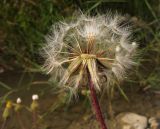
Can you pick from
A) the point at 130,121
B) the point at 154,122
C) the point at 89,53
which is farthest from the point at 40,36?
the point at 89,53

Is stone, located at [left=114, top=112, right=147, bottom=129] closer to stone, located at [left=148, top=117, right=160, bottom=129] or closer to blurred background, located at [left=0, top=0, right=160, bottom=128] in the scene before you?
stone, located at [left=148, top=117, right=160, bottom=129]

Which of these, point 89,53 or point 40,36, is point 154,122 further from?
point 89,53

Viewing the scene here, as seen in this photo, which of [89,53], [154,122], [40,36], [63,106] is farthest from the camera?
[40,36]

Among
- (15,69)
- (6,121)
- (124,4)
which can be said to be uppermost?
(124,4)

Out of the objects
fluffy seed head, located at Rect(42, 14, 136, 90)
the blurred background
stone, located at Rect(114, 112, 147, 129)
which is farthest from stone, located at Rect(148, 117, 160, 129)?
fluffy seed head, located at Rect(42, 14, 136, 90)

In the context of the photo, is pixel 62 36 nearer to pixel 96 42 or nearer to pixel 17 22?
pixel 96 42

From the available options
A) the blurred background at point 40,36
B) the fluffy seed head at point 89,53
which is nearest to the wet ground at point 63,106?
the blurred background at point 40,36

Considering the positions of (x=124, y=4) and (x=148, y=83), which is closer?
(x=148, y=83)

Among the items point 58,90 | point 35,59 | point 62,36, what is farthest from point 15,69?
point 62,36
